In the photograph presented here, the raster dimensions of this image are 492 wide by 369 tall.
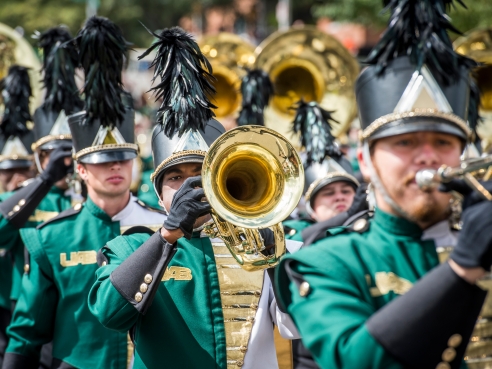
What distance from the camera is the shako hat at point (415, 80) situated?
2430 millimetres

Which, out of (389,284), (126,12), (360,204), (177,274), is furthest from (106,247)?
(126,12)

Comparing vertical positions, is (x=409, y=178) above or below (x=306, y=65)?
below

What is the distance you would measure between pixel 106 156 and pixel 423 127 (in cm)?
252

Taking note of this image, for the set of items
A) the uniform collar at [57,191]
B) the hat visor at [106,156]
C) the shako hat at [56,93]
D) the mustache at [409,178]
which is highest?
the shako hat at [56,93]

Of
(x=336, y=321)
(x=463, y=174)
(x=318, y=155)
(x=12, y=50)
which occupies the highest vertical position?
(x=12, y=50)

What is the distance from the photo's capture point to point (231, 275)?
3.47m

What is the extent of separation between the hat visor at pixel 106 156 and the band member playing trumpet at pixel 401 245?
215 centimetres

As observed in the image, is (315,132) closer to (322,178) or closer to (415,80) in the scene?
(322,178)

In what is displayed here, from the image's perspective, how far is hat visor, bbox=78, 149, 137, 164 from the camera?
4566 mm

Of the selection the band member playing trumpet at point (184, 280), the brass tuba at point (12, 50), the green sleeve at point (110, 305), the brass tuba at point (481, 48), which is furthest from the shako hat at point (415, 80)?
the brass tuba at point (12, 50)

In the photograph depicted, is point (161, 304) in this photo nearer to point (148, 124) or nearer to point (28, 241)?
point (28, 241)

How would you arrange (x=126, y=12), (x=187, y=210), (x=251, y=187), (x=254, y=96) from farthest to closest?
(x=126, y=12)
(x=254, y=96)
(x=251, y=187)
(x=187, y=210)

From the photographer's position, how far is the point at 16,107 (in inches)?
287

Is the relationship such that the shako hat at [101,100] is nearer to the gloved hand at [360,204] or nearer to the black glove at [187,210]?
the gloved hand at [360,204]
